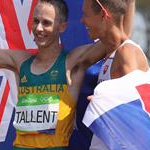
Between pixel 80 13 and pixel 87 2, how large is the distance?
0.88 meters

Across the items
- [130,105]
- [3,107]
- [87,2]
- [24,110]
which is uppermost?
[87,2]

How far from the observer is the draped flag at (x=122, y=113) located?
3.06 metres

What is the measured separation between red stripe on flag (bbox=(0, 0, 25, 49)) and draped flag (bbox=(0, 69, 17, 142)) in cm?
22

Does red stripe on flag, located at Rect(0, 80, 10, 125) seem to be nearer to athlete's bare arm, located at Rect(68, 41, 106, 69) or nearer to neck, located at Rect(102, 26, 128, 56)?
athlete's bare arm, located at Rect(68, 41, 106, 69)

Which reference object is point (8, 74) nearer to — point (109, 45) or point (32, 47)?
point (32, 47)

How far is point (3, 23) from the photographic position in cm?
427

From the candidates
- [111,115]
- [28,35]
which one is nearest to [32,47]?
[28,35]

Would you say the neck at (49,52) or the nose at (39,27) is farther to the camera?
the neck at (49,52)

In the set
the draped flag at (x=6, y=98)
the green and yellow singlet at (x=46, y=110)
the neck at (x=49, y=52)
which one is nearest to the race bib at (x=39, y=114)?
the green and yellow singlet at (x=46, y=110)

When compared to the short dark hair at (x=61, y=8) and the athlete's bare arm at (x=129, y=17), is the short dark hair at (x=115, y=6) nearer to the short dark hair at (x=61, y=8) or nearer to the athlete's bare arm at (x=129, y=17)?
the athlete's bare arm at (x=129, y=17)

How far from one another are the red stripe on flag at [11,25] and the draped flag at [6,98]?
222 millimetres

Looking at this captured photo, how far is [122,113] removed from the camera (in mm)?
3129

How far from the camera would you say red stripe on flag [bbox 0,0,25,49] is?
14.0 feet

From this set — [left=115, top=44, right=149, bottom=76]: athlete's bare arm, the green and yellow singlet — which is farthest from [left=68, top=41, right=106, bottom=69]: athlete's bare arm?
[left=115, top=44, right=149, bottom=76]: athlete's bare arm
